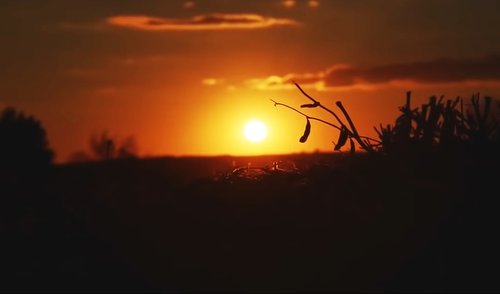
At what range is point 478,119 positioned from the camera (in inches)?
176

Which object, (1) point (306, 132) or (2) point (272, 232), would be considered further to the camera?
(1) point (306, 132)

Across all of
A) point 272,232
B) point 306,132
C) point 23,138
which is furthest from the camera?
point 23,138

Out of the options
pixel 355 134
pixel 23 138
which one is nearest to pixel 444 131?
pixel 355 134

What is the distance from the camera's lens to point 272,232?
3.90m

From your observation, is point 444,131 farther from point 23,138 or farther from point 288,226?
point 23,138

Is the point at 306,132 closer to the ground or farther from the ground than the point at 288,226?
farther from the ground

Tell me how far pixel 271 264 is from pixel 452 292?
2.28ft

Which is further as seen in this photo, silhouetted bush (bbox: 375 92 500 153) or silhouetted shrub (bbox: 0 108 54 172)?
silhouetted shrub (bbox: 0 108 54 172)

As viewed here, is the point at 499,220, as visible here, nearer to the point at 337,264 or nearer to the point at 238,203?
the point at 337,264

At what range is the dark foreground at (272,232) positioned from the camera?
12.1 feet

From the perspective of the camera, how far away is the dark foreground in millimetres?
3684

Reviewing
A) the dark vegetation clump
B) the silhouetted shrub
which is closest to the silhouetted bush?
the dark vegetation clump

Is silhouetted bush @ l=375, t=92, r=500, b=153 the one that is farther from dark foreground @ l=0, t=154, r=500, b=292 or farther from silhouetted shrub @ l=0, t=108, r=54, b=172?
silhouetted shrub @ l=0, t=108, r=54, b=172

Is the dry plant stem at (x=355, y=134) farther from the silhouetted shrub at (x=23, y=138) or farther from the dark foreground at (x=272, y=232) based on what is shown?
the silhouetted shrub at (x=23, y=138)
